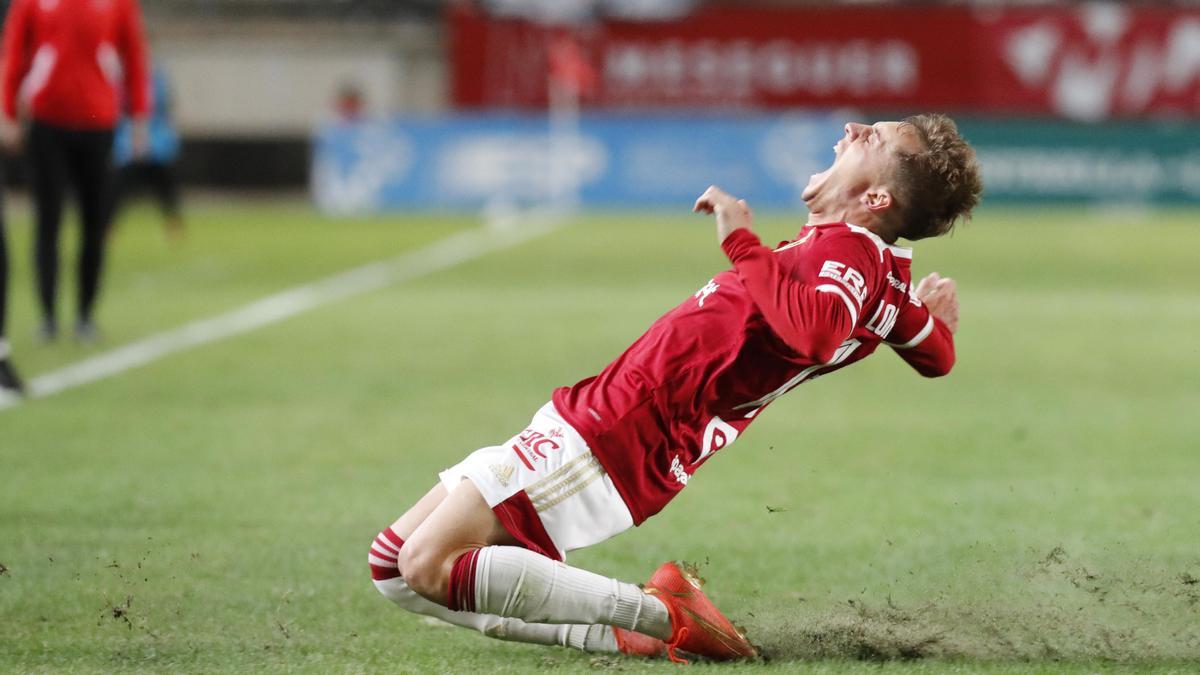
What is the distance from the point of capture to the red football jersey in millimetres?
3674

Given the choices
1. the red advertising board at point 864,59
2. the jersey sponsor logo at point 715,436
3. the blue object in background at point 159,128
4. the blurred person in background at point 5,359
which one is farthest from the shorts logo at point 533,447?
the red advertising board at point 864,59

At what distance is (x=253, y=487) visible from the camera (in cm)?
609

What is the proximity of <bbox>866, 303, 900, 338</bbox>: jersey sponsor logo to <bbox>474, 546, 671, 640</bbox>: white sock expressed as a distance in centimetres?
78

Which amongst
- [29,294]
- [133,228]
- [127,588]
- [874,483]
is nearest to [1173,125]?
[133,228]

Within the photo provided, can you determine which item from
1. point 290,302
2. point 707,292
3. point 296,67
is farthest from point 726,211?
point 296,67

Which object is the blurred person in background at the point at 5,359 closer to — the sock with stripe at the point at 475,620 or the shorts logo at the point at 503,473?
the sock with stripe at the point at 475,620

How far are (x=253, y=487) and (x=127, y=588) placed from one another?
5.23 ft

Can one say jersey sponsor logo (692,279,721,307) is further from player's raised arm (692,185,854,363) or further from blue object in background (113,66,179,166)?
blue object in background (113,66,179,166)

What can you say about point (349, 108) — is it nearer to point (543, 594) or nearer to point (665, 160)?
point (665, 160)

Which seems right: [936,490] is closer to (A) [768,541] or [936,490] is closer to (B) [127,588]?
(A) [768,541]

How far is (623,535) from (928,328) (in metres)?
1.55

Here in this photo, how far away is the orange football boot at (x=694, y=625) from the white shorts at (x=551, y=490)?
0.65 ft

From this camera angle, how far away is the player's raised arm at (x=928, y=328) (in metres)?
4.03

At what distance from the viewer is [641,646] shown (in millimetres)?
3977
